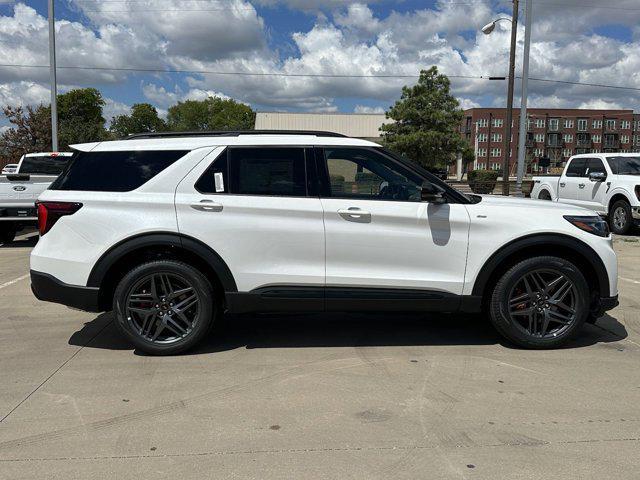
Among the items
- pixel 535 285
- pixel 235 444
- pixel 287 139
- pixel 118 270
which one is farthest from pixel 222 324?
pixel 535 285

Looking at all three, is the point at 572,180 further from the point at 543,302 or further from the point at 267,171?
the point at 267,171

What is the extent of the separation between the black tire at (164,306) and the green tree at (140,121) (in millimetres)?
111360

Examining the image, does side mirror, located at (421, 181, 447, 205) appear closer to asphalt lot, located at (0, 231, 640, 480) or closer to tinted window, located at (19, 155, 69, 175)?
asphalt lot, located at (0, 231, 640, 480)

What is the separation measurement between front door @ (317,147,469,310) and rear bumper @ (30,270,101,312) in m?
1.89

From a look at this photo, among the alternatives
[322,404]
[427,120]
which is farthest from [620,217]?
[427,120]

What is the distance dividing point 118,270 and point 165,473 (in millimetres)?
2151

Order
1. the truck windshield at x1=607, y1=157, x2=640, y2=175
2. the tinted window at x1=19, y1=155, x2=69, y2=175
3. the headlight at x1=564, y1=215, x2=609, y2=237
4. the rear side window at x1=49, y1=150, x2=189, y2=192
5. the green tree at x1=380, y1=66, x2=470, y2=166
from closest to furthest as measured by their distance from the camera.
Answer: the rear side window at x1=49, y1=150, x2=189, y2=192 → the headlight at x1=564, y1=215, x2=609, y2=237 → the truck windshield at x1=607, y1=157, x2=640, y2=175 → the tinted window at x1=19, y1=155, x2=69, y2=175 → the green tree at x1=380, y1=66, x2=470, y2=166

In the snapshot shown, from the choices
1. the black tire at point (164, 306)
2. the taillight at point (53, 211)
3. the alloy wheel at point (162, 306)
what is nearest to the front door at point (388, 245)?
the black tire at point (164, 306)

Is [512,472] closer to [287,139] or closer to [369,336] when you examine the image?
[369,336]

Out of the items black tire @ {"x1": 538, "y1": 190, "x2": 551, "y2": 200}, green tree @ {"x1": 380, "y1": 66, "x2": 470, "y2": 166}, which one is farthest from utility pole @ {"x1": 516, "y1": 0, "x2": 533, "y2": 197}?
green tree @ {"x1": 380, "y1": 66, "x2": 470, "y2": 166}

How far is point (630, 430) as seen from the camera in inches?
132

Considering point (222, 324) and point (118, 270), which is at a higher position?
point (118, 270)

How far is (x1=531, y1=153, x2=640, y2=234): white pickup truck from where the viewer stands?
12.2m

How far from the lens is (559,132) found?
113938 millimetres
